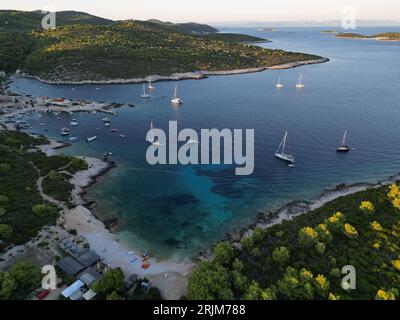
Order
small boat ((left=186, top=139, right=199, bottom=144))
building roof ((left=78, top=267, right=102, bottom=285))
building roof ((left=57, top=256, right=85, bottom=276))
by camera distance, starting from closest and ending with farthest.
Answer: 1. building roof ((left=78, top=267, right=102, bottom=285))
2. building roof ((left=57, top=256, right=85, bottom=276))
3. small boat ((left=186, top=139, right=199, bottom=144))

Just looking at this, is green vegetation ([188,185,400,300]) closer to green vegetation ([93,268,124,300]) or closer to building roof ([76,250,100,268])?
green vegetation ([93,268,124,300])


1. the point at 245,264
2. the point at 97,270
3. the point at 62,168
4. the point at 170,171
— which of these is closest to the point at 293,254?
the point at 245,264

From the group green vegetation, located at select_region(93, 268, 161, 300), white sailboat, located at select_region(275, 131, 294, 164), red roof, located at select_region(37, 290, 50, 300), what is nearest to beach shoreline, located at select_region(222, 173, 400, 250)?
white sailboat, located at select_region(275, 131, 294, 164)

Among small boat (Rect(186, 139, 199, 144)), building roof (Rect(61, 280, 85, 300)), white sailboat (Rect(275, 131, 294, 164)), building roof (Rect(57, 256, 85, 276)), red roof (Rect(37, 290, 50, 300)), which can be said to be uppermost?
small boat (Rect(186, 139, 199, 144))

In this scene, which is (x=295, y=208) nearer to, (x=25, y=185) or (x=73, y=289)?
(x=73, y=289)

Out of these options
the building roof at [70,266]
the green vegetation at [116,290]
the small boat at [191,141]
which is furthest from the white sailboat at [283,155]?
the building roof at [70,266]

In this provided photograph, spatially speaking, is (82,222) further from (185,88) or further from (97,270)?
(185,88)

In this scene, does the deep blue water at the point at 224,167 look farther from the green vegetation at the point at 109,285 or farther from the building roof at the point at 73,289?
the building roof at the point at 73,289
